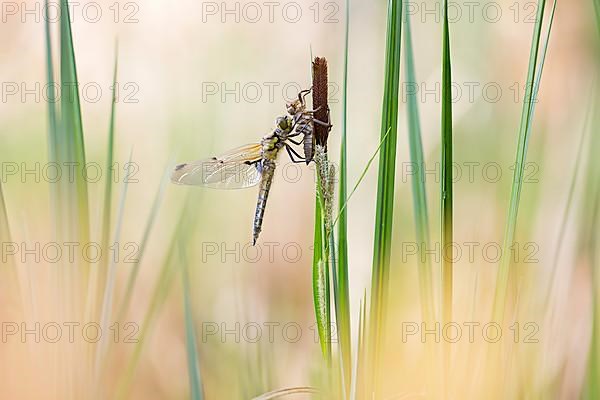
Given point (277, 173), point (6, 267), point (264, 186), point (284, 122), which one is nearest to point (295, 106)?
point (284, 122)

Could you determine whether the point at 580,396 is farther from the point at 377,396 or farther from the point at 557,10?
the point at 557,10

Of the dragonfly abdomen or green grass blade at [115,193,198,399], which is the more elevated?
the dragonfly abdomen

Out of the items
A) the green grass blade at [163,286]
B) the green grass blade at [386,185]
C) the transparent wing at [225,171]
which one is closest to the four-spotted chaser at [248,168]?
the transparent wing at [225,171]

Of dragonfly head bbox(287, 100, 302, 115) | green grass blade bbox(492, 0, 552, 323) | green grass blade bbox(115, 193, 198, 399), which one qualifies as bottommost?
green grass blade bbox(115, 193, 198, 399)

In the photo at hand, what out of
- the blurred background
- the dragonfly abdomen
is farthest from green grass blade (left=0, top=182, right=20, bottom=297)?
the dragonfly abdomen

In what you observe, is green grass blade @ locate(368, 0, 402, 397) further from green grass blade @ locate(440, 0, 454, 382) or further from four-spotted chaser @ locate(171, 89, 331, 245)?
four-spotted chaser @ locate(171, 89, 331, 245)

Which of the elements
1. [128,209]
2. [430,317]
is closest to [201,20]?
[128,209]

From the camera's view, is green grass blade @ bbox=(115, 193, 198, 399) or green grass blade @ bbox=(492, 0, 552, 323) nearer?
green grass blade @ bbox=(492, 0, 552, 323)
